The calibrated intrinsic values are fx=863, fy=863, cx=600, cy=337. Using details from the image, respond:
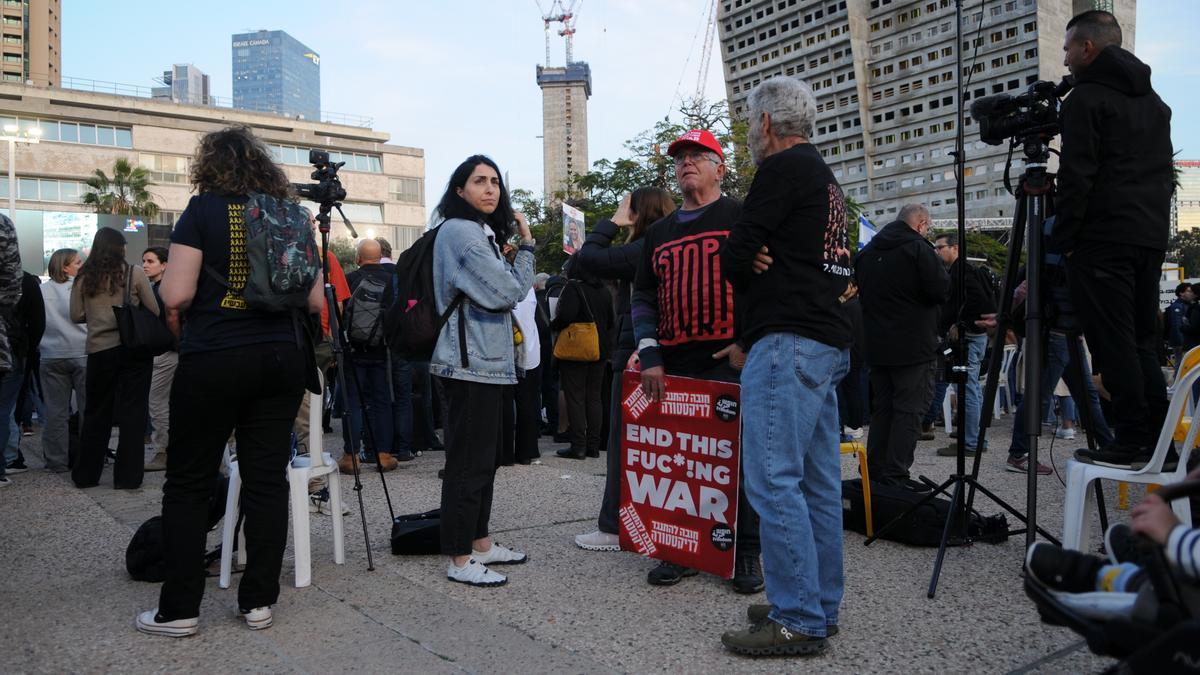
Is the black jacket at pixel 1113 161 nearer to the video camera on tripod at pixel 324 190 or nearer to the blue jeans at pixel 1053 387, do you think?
the blue jeans at pixel 1053 387

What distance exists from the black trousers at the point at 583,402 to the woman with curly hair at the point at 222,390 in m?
4.76

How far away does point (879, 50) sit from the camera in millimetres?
114750

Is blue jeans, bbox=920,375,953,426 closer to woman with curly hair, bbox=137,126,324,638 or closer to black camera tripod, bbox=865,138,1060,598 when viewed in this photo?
black camera tripod, bbox=865,138,1060,598

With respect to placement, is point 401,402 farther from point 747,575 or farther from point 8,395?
point 747,575

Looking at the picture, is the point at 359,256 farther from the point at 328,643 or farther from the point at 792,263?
the point at 792,263

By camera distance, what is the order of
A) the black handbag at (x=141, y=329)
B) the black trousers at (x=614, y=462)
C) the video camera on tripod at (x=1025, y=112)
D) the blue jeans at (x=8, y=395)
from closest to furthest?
the video camera on tripod at (x=1025, y=112) → the black trousers at (x=614, y=462) → the black handbag at (x=141, y=329) → the blue jeans at (x=8, y=395)

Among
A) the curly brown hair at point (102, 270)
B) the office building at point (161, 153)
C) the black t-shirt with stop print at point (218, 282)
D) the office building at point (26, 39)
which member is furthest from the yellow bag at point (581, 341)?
the office building at point (26, 39)

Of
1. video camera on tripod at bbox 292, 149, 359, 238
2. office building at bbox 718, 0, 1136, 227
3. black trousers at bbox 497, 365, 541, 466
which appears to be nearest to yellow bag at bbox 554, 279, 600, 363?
black trousers at bbox 497, 365, 541, 466

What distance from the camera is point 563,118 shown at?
184 meters

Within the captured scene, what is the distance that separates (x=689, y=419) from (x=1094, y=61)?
7.69 feet

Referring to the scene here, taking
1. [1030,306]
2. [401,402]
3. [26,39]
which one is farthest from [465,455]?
[26,39]

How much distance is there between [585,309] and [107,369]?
4.02m

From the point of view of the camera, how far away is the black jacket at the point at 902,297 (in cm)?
604

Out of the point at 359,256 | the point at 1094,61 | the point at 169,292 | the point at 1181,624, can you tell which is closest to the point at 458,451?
the point at 169,292
